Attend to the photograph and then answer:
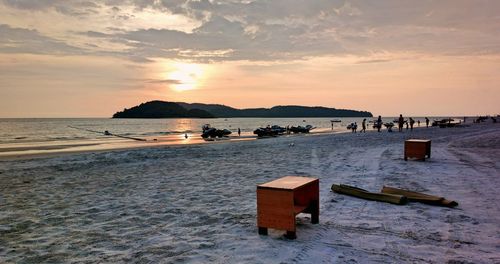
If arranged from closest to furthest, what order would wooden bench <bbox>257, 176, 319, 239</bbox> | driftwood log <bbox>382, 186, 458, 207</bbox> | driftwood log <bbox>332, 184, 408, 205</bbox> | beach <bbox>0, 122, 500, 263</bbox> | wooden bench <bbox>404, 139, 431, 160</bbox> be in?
beach <bbox>0, 122, 500, 263</bbox> < wooden bench <bbox>257, 176, 319, 239</bbox> < driftwood log <bbox>382, 186, 458, 207</bbox> < driftwood log <bbox>332, 184, 408, 205</bbox> < wooden bench <bbox>404, 139, 431, 160</bbox>

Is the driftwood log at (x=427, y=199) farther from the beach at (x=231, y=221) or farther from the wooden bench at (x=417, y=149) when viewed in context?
the wooden bench at (x=417, y=149)

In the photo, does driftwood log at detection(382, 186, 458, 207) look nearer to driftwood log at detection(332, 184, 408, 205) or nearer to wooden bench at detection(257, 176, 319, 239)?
driftwood log at detection(332, 184, 408, 205)

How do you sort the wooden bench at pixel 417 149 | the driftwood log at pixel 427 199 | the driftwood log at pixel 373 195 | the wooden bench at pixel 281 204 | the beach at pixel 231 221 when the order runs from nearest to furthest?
the beach at pixel 231 221
the wooden bench at pixel 281 204
the driftwood log at pixel 427 199
the driftwood log at pixel 373 195
the wooden bench at pixel 417 149

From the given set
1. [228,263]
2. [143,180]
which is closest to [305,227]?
[228,263]

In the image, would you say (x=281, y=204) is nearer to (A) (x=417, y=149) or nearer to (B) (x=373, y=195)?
(B) (x=373, y=195)

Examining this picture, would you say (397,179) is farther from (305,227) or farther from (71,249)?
(71,249)

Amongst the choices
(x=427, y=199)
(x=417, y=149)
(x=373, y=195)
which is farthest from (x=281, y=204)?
(x=417, y=149)

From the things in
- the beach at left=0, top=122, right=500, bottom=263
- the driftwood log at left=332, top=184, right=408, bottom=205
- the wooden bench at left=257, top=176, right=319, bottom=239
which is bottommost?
the beach at left=0, top=122, right=500, bottom=263

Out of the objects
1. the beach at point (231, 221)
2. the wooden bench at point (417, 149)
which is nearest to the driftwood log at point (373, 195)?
the beach at point (231, 221)

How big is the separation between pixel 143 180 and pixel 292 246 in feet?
29.3

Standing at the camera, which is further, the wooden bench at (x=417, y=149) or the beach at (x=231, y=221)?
the wooden bench at (x=417, y=149)

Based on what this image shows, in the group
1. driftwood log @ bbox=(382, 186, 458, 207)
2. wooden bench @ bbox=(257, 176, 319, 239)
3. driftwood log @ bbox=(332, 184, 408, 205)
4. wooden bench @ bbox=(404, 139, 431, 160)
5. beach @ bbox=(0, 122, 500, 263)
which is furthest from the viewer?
wooden bench @ bbox=(404, 139, 431, 160)

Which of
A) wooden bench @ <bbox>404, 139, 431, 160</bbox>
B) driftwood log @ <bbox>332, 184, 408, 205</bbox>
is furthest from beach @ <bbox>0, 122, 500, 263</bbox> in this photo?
wooden bench @ <bbox>404, 139, 431, 160</bbox>

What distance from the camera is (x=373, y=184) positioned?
440 inches
